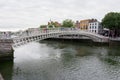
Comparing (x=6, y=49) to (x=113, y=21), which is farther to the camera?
(x=113, y=21)

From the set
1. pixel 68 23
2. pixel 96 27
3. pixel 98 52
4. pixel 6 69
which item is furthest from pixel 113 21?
pixel 6 69

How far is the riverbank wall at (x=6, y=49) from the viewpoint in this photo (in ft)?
65.1

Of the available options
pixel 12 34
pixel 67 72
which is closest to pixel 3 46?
pixel 12 34

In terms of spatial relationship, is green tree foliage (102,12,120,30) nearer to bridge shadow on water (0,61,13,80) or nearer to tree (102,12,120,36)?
tree (102,12,120,36)

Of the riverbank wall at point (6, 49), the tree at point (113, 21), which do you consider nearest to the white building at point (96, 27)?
the tree at point (113, 21)

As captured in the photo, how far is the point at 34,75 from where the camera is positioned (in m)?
15.5

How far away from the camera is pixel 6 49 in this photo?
20.1 metres

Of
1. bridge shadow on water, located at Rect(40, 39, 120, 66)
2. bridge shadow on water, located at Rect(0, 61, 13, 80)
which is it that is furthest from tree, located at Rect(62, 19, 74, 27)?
bridge shadow on water, located at Rect(0, 61, 13, 80)

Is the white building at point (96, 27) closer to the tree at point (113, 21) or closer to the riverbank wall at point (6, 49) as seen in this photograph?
the tree at point (113, 21)

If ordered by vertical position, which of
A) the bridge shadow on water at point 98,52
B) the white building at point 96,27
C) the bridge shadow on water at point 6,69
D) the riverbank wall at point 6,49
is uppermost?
the white building at point 96,27

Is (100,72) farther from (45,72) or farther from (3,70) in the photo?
(3,70)

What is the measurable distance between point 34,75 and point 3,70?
3096mm

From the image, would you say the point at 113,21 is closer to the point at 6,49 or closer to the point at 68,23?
the point at 68,23

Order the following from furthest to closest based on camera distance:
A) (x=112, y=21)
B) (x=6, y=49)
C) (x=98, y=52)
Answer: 1. (x=112, y=21)
2. (x=98, y=52)
3. (x=6, y=49)
